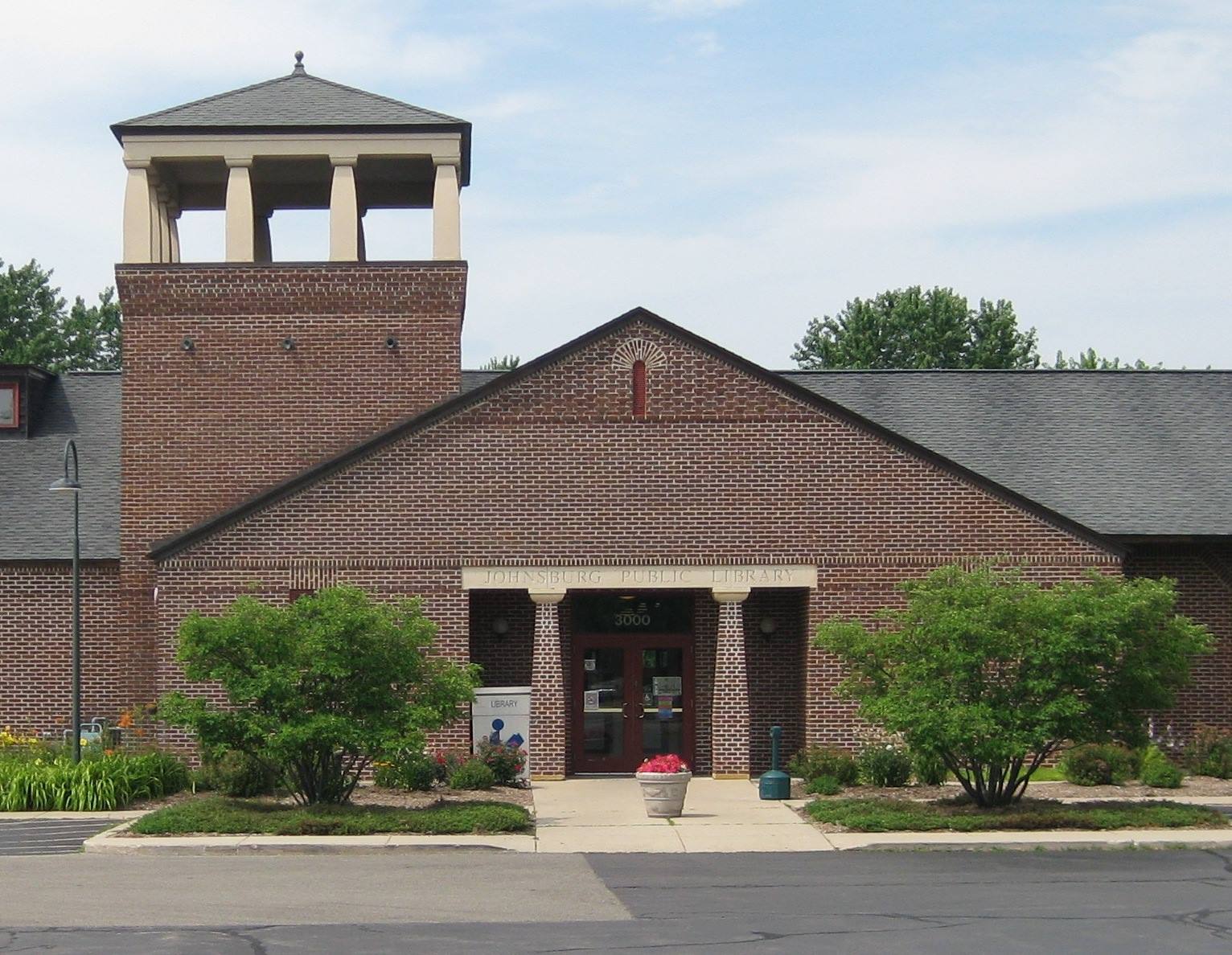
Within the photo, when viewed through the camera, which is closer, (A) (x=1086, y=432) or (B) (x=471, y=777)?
(B) (x=471, y=777)

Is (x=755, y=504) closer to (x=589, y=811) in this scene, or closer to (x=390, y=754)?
(x=589, y=811)

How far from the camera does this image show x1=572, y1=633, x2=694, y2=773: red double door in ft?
91.6

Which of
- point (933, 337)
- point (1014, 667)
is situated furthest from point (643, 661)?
point (933, 337)

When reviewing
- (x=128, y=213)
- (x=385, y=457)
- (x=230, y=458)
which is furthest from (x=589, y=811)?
(x=128, y=213)

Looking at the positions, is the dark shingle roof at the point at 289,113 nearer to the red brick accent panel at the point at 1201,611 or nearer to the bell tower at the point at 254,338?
the bell tower at the point at 254,338

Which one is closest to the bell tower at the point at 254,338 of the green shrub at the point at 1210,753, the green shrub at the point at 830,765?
the green shrub at the point at 830,765

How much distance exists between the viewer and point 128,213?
2895cm

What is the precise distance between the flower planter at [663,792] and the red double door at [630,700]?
5.29 metres

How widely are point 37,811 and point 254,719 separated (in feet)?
14.3

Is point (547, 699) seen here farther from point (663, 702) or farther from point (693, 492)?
point (693, 492)

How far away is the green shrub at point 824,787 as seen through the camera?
24.2 meters

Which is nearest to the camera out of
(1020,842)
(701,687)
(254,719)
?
(1020,842)

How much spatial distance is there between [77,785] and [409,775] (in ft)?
14.9

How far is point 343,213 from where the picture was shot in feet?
95.3
